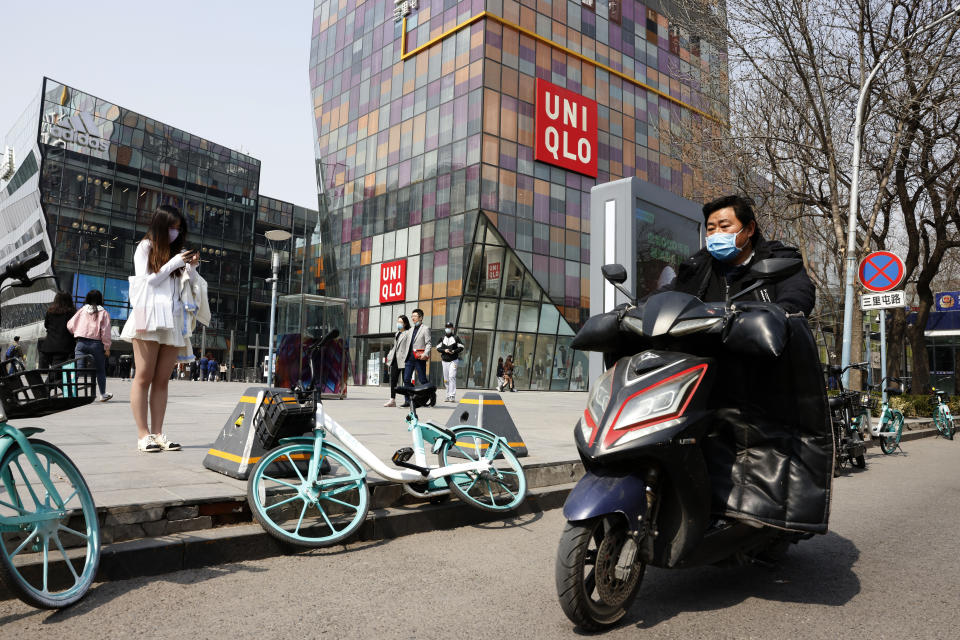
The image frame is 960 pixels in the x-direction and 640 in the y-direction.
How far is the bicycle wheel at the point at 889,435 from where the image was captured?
1033 cm

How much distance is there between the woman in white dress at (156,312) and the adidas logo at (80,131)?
4722 cm

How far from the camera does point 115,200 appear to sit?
152 ft

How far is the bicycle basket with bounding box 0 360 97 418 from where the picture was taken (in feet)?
8.48

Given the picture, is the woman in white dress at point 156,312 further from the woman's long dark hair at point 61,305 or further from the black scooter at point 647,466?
the woman's long dark hair at point 61,305

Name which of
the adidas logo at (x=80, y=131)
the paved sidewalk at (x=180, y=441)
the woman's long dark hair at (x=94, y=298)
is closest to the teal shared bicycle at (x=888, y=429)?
the paved sidewalk at (x=180, y=441)

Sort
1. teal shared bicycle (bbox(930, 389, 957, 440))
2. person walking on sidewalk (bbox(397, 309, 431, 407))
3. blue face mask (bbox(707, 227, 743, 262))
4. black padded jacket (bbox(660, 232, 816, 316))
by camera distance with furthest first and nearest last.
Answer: teal shared bicycle (bbox(930, 389, 957, 440))
person walking on sidewalk (bbox(397, 309, 431, 407))
blue face mask (bbox(707, 227, 743, 262))
black padded jacket (bbox(660, 232, 816, 316))

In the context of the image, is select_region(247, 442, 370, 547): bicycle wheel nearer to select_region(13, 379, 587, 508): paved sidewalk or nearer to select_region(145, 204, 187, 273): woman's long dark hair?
select_region(13, 379, 587, 508): paved sidewalk

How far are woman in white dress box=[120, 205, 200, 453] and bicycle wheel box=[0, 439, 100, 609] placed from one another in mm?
2251

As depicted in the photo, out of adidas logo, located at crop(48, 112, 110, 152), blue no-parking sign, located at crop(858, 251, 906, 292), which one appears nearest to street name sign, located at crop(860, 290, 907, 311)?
blue no-parking sign, located at crop(858, 251, 906, 292)

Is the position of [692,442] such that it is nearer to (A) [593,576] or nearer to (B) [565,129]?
(A) [593,576]

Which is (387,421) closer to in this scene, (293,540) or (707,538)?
(293,540)

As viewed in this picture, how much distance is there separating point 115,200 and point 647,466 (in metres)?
51.6

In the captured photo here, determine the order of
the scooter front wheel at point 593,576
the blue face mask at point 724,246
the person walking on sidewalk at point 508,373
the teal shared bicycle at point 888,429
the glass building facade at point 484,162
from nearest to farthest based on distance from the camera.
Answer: the scooter front wheel at point 593,576, the blue face mask at point 724,246, the teal shared bicycle at point 888,429, the person walking on sidewalk at point 508,373, the glass building facade at point 484,162

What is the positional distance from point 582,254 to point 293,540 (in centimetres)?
3077
